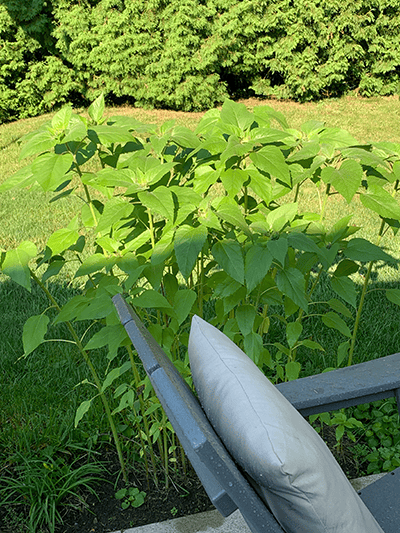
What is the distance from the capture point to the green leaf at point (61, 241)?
1.67 metres

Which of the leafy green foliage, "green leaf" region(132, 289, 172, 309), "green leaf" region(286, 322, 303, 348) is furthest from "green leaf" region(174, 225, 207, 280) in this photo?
the leafy green foliage

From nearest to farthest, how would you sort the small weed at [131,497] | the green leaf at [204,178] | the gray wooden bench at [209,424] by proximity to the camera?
the gray wooden bench at [209,424], the green leaf at [204,178], the small weed at [131,497]

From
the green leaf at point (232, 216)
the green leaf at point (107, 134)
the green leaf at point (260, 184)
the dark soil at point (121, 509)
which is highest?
the green leaf at point (107, 134)

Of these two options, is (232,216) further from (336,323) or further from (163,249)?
(336,323)

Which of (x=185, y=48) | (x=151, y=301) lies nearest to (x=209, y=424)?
(x=151, y=301)

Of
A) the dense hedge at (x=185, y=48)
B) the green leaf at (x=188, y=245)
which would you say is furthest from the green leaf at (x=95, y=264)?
the dense hedge at (x=185, y=48)

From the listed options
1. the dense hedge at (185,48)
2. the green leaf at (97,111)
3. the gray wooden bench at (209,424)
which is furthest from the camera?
the dense hedge at (185,48)

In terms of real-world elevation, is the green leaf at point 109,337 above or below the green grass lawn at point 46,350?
above

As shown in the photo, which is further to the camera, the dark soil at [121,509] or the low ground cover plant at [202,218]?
the dark soil at [121,509]

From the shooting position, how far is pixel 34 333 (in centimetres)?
166

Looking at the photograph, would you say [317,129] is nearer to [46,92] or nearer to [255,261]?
[255,261]

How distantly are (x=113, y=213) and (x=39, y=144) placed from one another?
1.01ft

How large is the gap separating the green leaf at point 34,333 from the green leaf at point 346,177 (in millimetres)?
954

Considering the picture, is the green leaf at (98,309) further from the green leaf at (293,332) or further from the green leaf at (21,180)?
the green leaf at (293,332)
